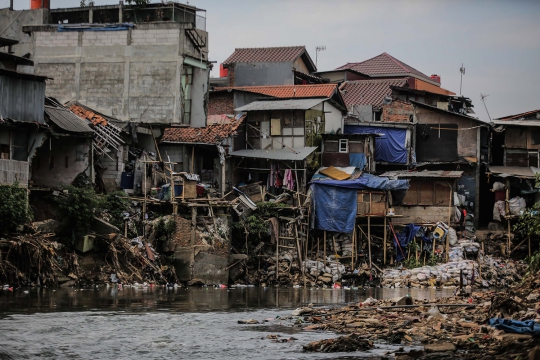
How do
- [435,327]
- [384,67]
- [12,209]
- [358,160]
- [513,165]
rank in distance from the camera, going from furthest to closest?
1. [384,67]
2. [513,165]
3. [358,160]
4. [12,209]
5. [435,327]

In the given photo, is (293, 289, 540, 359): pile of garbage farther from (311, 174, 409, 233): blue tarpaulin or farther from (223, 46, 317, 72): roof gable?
(223, 46, 317, 72): roof gable

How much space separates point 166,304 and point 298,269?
12.3 meters

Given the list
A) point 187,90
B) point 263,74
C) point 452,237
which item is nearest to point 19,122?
point 187,90

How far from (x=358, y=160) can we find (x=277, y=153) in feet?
13.5

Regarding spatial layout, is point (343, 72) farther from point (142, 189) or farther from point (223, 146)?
point (142, 189)

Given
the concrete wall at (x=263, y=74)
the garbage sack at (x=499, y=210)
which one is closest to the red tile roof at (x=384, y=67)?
the concrete wall at (x=263, y=74)

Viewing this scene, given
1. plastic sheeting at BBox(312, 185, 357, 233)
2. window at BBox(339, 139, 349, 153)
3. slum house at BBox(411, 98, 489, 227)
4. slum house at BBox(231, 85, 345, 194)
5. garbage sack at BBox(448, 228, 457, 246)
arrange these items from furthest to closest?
slum house at BBox(411, 98, 489, 227), window at BBox(339, 139, 349, 153), slum house at BBox(231, 85, 345, 194), garbage sack at BBox(448, 228, 457, 246), plastic sheeting at BBox(312, 185, 357, 233)

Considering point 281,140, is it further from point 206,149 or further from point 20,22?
point 20,22

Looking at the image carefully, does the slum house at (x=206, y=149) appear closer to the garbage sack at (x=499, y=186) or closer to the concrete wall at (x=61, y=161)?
the concrete wall at (x=61, y=161)

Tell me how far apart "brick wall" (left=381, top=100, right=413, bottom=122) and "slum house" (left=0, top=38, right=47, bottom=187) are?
2214cm

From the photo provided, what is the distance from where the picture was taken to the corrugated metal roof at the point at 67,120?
1431 inches

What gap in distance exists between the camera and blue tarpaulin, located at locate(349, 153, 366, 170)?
44.5 metres

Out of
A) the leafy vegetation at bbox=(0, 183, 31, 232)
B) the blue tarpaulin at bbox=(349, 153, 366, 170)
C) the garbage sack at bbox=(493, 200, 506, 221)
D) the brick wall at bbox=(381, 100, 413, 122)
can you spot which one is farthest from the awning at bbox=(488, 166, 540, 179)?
the leafy vegetation at bbox=(0, 183, 31, 232)

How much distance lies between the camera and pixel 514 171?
45.5 m
